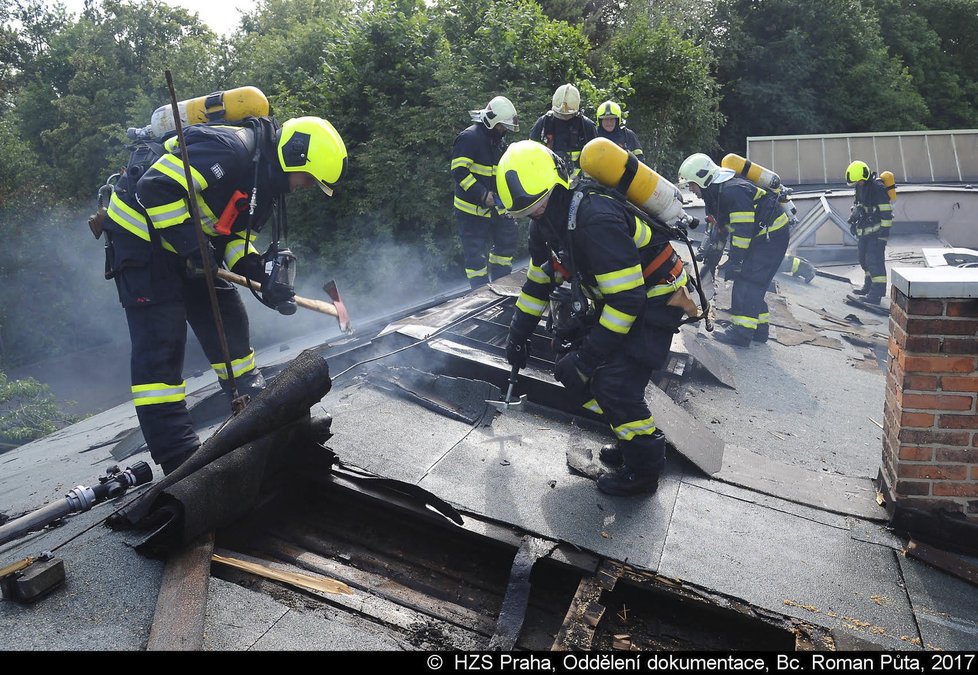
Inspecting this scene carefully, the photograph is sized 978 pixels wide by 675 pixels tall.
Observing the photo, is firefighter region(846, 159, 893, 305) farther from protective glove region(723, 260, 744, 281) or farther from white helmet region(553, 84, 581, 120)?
white helmet region(553, 84, 581, 120)

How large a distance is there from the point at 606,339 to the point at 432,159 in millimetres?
7792

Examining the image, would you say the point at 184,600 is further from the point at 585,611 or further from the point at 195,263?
the point at 195,263

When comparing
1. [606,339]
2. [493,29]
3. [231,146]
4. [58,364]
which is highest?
[493,29]

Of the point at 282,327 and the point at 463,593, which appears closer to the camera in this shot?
the point at 463,593

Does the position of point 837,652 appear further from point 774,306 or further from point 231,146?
point 774,306

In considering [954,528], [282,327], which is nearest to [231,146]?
[954,528]

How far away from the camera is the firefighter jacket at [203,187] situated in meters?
3.51

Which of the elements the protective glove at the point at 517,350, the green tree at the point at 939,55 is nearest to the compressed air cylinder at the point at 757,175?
the protective glove at the point at 517,350

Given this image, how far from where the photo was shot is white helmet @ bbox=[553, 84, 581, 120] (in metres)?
7.71

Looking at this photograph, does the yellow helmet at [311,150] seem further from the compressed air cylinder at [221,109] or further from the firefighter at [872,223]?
the firefighter at [872,223]

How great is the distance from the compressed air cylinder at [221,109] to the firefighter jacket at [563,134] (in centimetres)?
437

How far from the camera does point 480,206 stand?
7.38 metres

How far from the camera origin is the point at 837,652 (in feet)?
8.48

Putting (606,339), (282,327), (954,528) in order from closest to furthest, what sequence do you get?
(954,528)
(606,339)
(282,327)
